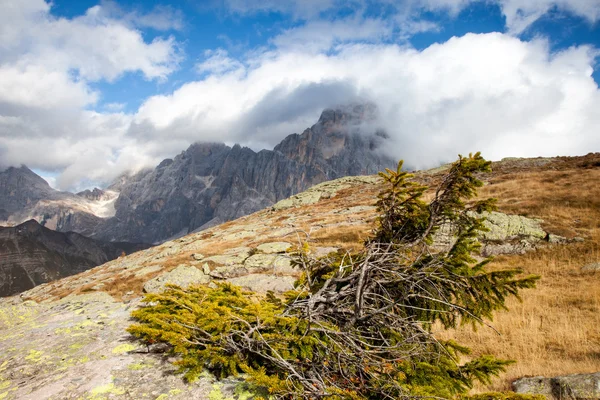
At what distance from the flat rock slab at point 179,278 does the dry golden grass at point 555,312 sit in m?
17.2

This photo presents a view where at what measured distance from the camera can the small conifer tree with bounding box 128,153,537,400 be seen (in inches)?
119

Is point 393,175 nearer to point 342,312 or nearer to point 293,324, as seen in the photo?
point 342,312

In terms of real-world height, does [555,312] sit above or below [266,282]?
below

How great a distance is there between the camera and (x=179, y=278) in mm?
21719

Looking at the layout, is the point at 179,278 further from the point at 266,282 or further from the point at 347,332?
the point at 347,332

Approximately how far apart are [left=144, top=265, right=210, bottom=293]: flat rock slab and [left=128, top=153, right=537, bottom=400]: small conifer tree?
17.5 metres

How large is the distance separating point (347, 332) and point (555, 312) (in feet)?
34.9

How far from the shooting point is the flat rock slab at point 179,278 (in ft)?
69.2

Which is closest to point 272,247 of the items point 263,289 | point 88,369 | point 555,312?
point 263,289

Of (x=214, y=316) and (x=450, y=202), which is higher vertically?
(x=450, y=202)

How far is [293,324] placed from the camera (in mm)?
3551

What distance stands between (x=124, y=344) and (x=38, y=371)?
2.79ft

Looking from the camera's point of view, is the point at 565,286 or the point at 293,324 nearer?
the point at 293,324

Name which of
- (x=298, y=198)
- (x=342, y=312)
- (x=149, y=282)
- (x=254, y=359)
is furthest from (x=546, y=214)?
(x=298, y=198)
